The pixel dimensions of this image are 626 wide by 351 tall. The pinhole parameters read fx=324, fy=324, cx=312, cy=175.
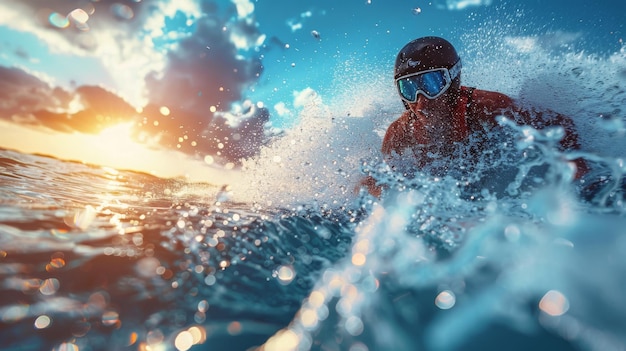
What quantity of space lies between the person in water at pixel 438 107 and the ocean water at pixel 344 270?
43 cm

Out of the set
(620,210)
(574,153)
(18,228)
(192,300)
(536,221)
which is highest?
(574,153)

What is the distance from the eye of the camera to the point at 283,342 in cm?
139

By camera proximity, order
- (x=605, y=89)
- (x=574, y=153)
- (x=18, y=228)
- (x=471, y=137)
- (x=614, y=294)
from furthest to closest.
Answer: (x=605, y=89)
(x=471, y=137)
(x=574, y=153)
(x=18, y=228)
(x=614, y=294)

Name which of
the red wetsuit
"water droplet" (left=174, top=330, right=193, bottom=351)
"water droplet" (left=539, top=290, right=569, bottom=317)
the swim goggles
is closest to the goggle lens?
the swim goggles

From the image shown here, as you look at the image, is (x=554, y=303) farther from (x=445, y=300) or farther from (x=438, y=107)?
(x=438, y=107)

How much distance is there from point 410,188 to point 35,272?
3.32 m

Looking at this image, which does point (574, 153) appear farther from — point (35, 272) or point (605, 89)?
point (35, 272)

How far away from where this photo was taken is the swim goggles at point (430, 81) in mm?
4359

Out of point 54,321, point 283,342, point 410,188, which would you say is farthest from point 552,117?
point 54,321

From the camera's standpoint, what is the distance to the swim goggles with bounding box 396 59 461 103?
172 inches

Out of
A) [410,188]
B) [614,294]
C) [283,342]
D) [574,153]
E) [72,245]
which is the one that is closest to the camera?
[283,342]

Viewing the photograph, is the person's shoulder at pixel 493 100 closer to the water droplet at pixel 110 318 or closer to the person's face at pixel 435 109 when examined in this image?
the person's face at pixel 435 109

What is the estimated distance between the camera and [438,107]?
14.5 feet

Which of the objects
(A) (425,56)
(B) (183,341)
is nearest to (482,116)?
(A) (425,56)
